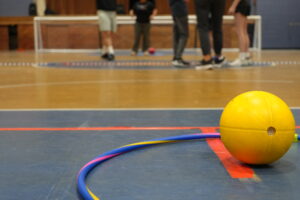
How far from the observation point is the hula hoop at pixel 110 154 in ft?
6.57

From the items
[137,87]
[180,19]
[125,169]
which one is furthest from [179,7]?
[125,169]

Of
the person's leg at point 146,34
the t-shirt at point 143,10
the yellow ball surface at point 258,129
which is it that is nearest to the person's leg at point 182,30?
the t-shirt at point 143,10

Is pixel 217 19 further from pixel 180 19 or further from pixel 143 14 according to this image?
pixel 143 14

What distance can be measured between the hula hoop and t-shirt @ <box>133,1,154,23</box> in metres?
9.88

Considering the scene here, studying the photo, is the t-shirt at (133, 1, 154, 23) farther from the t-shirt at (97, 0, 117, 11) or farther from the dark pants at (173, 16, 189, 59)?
the dark pants at (173, 16, 189, 59)

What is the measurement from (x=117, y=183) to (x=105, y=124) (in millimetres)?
1462

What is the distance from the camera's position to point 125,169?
2.44 meters

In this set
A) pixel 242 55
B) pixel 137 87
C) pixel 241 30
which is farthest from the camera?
pixel 242 55

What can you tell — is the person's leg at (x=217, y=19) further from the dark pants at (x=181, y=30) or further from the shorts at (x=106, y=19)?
the shorts at (x=106, y=19)

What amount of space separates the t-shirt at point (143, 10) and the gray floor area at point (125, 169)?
9276mm

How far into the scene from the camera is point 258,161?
2.46 metres

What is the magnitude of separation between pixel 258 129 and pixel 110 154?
0.73 m

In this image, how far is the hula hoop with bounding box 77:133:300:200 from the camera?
6.57ft

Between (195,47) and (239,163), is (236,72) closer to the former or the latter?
(239,163)
